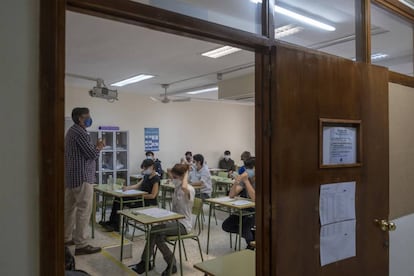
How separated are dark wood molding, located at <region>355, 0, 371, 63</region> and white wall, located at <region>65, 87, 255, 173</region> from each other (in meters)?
5.94

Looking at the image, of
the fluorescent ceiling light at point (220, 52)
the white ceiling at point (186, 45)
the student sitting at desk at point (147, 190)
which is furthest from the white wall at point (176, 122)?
the fluorescent ceiling light at point (220, 52)

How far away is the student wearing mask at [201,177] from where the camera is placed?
20.5ft

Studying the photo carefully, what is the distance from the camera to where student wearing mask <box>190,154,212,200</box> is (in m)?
6.24

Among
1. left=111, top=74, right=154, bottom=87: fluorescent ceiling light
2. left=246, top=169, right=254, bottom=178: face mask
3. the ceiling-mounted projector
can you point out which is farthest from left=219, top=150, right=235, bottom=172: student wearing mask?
the ceiling-mounted projector

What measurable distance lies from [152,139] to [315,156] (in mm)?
6923

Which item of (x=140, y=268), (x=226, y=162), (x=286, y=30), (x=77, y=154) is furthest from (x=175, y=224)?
(x=226, y=162)

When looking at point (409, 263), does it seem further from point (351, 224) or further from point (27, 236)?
point (27, 236)

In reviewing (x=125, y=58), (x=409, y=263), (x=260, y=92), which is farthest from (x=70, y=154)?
(x=409, y=263)

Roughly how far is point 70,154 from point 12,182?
7.73 feet

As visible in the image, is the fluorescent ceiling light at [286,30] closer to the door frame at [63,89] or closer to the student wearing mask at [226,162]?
the door frame at [63,89]

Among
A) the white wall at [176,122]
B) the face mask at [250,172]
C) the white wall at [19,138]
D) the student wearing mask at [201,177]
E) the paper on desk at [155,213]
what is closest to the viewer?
the white wall at [19,138]

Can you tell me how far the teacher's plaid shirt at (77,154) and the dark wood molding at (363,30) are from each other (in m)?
2.44

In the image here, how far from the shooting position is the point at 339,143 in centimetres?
177

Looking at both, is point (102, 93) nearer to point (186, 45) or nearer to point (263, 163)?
point (186, 45)
